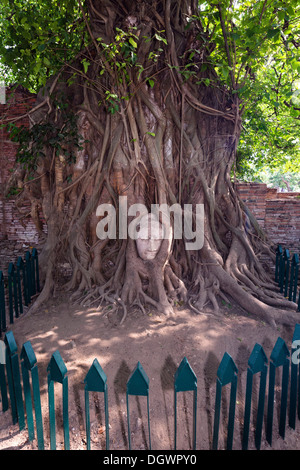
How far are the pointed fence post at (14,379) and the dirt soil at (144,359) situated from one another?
0.36ft

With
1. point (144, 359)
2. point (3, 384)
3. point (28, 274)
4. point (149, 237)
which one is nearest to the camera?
point (3, 384)

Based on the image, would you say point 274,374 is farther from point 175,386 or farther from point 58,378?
point 58,378

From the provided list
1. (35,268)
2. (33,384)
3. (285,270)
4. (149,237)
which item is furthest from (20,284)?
(285,270)

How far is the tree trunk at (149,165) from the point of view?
4.00 metres

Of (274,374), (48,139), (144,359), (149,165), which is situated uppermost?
(48,139)

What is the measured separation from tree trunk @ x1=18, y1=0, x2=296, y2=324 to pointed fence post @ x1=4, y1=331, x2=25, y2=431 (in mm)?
1734

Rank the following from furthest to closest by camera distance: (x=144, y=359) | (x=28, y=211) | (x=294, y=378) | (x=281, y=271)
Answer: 1. (x=28, y=211)
2. (x=281, y=271)
3. (x=144, y=359)
4. (x=294, y=378)

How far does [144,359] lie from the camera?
2.89 metres

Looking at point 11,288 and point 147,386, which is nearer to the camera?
point 147,386

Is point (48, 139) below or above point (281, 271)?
above

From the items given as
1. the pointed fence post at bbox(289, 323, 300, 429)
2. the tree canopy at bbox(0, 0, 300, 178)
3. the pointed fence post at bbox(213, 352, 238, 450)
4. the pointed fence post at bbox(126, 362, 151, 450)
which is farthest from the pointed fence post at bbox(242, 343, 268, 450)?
the tree canopy at bbox(0, 0, 300, 178)

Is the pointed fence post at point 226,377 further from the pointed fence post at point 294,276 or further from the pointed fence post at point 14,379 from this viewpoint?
the pointed fence post at point 294,276

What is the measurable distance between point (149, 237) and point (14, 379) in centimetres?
238
